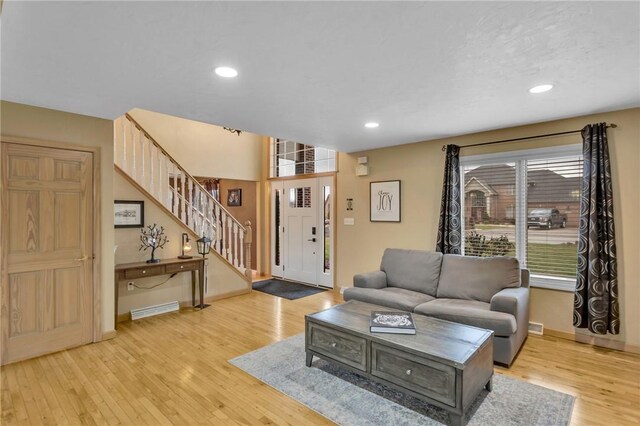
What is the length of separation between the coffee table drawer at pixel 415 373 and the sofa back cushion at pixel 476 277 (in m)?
1.70

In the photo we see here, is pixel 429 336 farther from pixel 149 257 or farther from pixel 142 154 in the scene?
pixel 142 154

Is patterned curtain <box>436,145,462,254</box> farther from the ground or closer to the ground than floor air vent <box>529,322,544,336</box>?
farther from the ground

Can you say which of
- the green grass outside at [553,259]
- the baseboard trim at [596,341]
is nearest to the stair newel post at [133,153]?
the green grass outside at [553,259]

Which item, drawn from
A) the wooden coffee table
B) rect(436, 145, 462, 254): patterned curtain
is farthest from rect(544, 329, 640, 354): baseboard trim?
the wooden coffee table

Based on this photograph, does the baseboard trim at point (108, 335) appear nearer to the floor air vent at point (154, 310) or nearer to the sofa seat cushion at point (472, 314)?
the floor air vent at point (154, 310)

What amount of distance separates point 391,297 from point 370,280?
19.2 inches

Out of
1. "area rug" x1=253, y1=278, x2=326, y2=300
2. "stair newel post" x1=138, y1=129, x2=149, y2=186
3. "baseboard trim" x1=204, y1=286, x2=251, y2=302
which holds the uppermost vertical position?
"stair newel post" x1=138, y1=129, x2=149, y2=186

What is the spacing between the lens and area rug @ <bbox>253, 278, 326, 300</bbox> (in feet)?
18.1

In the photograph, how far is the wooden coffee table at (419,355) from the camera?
6.89 ft

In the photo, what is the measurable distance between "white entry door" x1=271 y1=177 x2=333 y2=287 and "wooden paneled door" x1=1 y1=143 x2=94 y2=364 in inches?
137

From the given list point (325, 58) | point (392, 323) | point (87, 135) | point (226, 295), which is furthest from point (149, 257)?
point (325, 58)

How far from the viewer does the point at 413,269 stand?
4160 millimetres

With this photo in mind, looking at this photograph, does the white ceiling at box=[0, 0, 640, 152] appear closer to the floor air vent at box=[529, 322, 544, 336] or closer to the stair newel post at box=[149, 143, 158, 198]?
the stair newel post at box=[149, 143, 158, 198]

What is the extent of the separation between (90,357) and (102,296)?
0.65m
